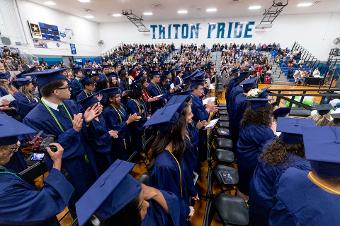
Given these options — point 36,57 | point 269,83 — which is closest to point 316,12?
point 269,83

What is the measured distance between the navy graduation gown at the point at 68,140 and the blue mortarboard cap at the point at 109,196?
1089 mm

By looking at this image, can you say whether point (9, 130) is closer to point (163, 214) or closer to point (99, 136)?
point (163, 214)

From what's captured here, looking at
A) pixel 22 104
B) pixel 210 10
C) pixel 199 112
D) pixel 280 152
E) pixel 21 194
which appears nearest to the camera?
pixel 21 194

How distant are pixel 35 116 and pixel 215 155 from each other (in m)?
2.67

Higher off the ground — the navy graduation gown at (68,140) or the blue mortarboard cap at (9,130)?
the blue mortarboard cap at (9,130)

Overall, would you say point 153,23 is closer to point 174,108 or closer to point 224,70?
point 224,70

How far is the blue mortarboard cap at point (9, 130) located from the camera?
48.2 inches

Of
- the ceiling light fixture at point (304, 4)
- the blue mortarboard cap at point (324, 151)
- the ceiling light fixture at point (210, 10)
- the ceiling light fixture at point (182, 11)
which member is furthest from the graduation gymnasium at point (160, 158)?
the ceiling light fixture at point (304, 4)

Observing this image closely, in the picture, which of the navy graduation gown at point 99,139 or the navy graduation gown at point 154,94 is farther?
the navy graduation gown at point 154,94

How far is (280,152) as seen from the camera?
1762mm

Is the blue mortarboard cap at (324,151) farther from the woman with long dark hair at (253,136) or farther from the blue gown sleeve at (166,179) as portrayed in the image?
the woman with long dark hair at (253,136)

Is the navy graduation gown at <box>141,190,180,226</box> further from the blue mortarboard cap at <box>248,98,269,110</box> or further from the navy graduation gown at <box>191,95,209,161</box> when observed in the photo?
the navy graduation gown at <box>191,95,209,161</box>

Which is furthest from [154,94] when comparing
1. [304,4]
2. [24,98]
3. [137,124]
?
[304,4]

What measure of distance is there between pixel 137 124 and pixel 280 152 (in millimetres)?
2878
